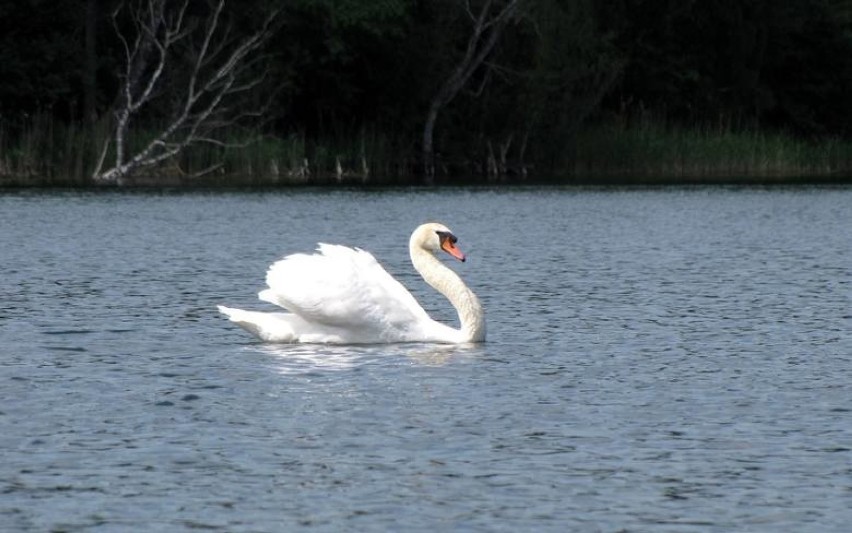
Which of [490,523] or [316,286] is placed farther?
[316,286]

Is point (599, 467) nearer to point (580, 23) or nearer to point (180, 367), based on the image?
point (180, 367)

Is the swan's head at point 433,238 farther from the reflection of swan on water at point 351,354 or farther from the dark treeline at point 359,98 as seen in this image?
the dark treeline at point 359,98

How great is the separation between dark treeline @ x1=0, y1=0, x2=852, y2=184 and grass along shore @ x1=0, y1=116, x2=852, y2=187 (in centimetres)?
7

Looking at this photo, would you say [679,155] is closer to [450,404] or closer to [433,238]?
[433,238]

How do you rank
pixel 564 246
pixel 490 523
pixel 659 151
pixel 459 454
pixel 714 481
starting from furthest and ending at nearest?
pixel 659 151, pixel 564 246, pixel 459 454, pixel 714 481, pixel 490 523

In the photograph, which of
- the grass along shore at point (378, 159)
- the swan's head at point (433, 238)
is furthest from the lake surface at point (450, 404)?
the grass along shore at point (378, 159)

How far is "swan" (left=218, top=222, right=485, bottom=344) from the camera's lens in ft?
52.5

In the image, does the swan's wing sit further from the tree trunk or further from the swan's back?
the tree trunk

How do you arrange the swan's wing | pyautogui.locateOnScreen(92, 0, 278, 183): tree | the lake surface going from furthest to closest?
pyautogui.locateOnScreen(92, 0, 278, 183): tree
the swan's wing
the lake surface

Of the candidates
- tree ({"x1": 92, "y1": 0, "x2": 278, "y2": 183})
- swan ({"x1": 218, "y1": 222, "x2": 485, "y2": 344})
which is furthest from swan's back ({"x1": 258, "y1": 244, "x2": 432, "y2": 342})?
tree ({"x1": 92, "y1": 0, "x2": 278, "y2": 183})

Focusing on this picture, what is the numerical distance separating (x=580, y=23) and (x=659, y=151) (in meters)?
5.08

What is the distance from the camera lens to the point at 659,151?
61469 millimetres

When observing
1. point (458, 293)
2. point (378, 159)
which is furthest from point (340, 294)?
point (378, 159)

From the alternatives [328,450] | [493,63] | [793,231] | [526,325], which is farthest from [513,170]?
[328,450]
